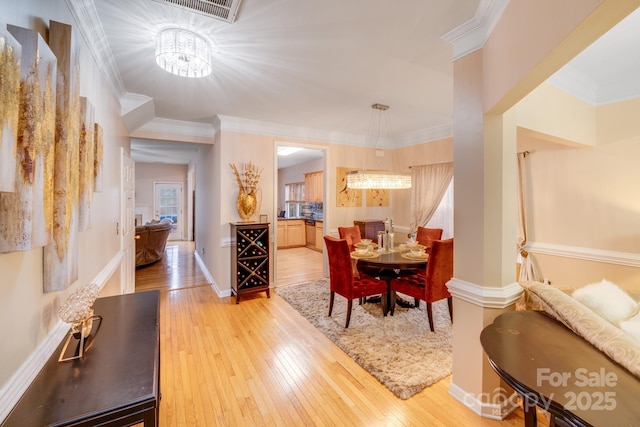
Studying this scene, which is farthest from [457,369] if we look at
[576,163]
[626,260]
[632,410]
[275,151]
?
[275,151]

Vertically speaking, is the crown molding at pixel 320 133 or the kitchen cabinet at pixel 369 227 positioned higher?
the crown molding at pixel 320 133

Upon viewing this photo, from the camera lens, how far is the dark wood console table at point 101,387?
0.80 metres

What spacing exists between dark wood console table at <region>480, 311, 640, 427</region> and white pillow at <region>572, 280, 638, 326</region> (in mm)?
460

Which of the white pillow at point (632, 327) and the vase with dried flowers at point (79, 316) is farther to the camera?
the white pillow at point (632, 327)

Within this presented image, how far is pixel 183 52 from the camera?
188 cm

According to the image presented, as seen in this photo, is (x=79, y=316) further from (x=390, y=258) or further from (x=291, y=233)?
(x=291, y=233)

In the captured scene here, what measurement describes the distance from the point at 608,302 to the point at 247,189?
3.87 m

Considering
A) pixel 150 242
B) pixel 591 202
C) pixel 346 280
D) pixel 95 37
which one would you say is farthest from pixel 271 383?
pixel 150 242

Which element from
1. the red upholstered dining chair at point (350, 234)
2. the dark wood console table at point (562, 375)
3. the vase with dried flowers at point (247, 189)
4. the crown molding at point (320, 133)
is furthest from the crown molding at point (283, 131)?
the dark wood console table at point (562, 375)

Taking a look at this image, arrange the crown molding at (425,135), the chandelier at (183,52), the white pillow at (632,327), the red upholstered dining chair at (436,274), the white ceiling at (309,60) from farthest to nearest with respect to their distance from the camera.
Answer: the crown molding at (425,135) < the red upholstered dining chair at (436,274) < the chandelier at (183,52) < the white ceiling at (309,60) < the white pillow at (632,327)

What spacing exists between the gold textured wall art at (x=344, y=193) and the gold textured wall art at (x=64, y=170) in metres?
3.89

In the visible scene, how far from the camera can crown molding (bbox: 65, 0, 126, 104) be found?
1.57m

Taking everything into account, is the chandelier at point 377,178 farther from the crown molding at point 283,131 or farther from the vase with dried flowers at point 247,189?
the vase with dried flowers at point 247,189

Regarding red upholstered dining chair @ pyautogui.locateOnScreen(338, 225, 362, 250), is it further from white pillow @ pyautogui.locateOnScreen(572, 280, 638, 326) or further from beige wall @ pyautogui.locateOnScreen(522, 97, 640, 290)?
white pillow @ pyautogui.locateOnScreen(572, 280, 638, 326)
